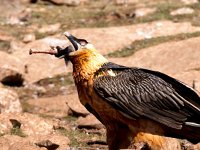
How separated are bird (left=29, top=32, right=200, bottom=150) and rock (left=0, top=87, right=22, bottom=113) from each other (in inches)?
254

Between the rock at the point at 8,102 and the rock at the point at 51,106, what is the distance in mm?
859

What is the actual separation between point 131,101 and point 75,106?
6.96 metres

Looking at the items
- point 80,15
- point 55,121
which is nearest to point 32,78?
point 55,121

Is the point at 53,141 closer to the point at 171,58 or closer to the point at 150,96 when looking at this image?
the point at 150,96

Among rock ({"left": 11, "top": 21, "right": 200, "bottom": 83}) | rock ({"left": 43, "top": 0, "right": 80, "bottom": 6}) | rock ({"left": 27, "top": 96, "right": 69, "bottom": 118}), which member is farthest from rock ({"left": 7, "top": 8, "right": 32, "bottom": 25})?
rock ({"left": 27, "top": 96, "right": 69, "bottom": 118})

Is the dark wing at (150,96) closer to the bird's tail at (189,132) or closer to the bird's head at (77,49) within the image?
the bird's tail at (189,132)

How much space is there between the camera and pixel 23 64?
64.0ft

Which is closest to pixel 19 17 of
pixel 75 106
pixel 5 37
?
pixel 5 37

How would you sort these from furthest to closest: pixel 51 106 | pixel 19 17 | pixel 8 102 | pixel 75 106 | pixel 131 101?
pixel 19 17, pixel 51 106, pixel 75 106, pixel 8 102, pixel 131 101

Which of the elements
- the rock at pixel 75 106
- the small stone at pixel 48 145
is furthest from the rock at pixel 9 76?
the small stone at pixel 48 145

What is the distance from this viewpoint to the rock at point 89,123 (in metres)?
11.7

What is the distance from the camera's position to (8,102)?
1354 cm

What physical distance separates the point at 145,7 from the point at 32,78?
931cm

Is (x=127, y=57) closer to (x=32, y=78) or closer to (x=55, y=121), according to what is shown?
(x=32, y=78)
